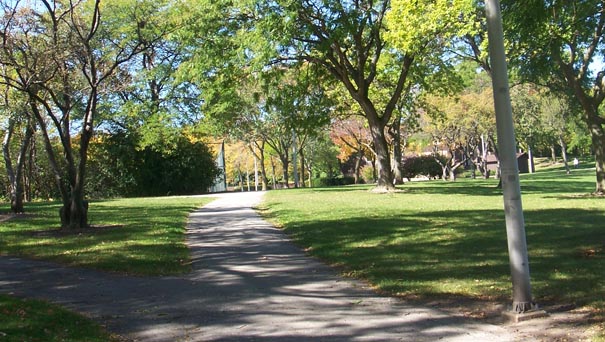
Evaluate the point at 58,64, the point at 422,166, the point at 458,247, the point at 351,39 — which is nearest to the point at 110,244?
the point at 58,64

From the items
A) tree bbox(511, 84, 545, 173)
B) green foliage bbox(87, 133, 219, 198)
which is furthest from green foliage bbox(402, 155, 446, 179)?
green foliage bbox(87, 133, 219, 198)

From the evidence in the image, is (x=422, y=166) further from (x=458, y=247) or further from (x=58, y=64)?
(x=458, y=247)

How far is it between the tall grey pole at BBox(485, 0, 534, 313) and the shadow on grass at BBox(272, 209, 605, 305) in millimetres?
797

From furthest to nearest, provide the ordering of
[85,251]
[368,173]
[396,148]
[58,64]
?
[368,173] → [396,148] → [58,64] → [85,251]

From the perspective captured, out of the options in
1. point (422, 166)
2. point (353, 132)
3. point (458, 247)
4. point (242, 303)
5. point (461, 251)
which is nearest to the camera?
point (242, 303)

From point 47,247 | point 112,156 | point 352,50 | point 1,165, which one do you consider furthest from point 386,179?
point 1,165

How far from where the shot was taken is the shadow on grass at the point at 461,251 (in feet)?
23.6

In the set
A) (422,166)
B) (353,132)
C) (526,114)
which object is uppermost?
(526,114)

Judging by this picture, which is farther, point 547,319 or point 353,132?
point 353,132

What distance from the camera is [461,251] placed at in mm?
9766

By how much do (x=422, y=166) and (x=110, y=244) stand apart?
6082cm

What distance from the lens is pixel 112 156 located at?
4181cm

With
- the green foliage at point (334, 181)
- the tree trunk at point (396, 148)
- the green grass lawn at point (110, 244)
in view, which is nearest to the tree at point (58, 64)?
the green grass lawn at point (110, 244)

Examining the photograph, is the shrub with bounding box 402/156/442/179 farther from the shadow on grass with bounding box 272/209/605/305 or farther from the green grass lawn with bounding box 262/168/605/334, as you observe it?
the shadow on grass with bounding box 272/209/605/305
